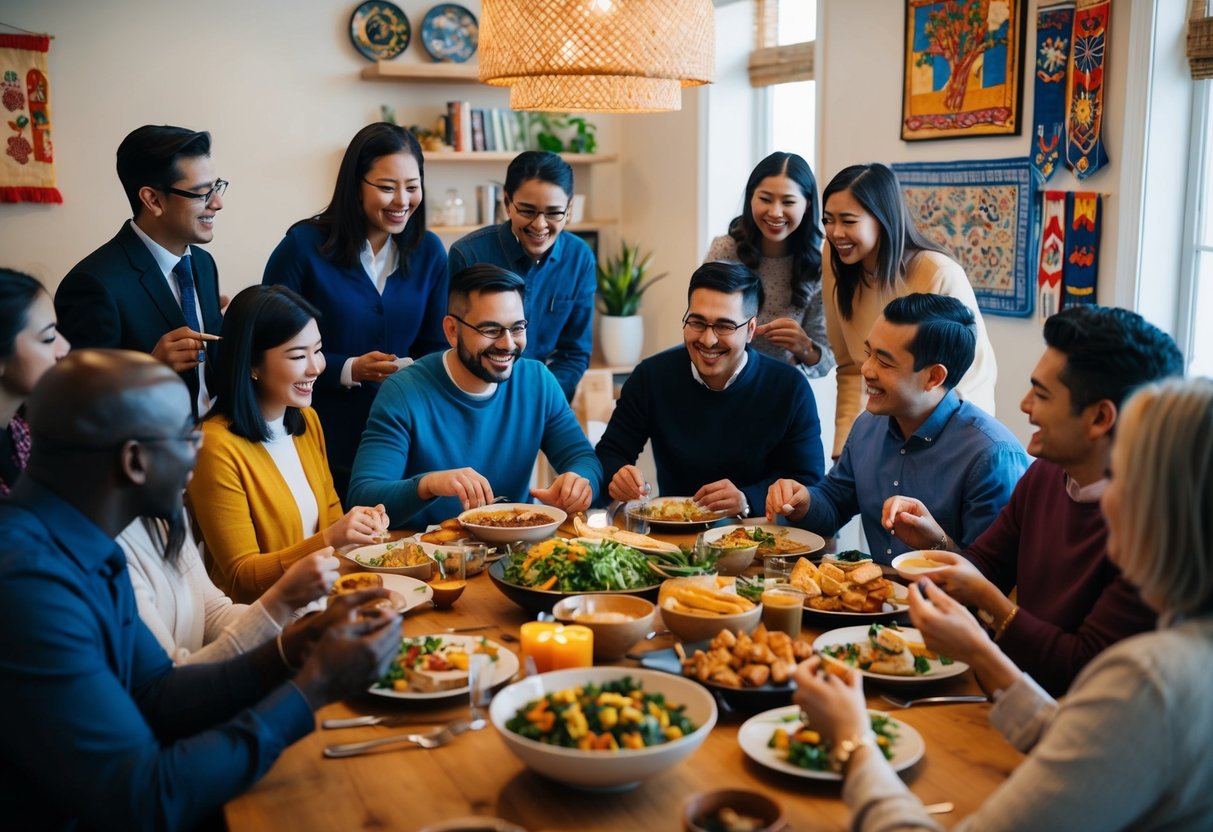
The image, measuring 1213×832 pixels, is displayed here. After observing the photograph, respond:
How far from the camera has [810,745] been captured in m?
1.58

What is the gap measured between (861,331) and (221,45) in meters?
3.81

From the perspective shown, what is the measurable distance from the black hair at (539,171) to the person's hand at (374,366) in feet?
2.56

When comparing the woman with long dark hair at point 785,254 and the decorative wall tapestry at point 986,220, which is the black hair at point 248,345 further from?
the decorative wall tapestry at point 986,220

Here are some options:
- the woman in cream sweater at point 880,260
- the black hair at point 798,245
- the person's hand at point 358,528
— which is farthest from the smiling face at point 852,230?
the person's hand at point 358,528

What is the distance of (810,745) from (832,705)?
0.10 metres

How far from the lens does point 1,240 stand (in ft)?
17.4

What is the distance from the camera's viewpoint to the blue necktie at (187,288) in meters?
3.22

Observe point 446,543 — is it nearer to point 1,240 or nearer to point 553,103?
point 553,103

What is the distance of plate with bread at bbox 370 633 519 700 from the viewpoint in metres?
1.79

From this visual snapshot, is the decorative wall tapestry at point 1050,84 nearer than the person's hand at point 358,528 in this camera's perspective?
No

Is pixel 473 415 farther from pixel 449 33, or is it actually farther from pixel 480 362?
pixel 449 33

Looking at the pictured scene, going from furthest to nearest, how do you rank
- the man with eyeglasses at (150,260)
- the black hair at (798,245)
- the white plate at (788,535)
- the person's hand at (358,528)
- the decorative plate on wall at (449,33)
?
1. the decorative plate on wall at (449,33)
2. the black hair at (798,245)
3. the man with eyeglasses at (150,260)
4. the white plate at (788,535)
5. the person's hand at (358,528)

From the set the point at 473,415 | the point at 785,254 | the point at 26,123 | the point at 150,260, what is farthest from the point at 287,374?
the point at 26,123

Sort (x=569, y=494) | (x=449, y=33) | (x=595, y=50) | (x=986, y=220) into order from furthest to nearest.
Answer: (x=449, y=33), (x=986, y=220), (x=569, y=494), (x=595, y=50)
